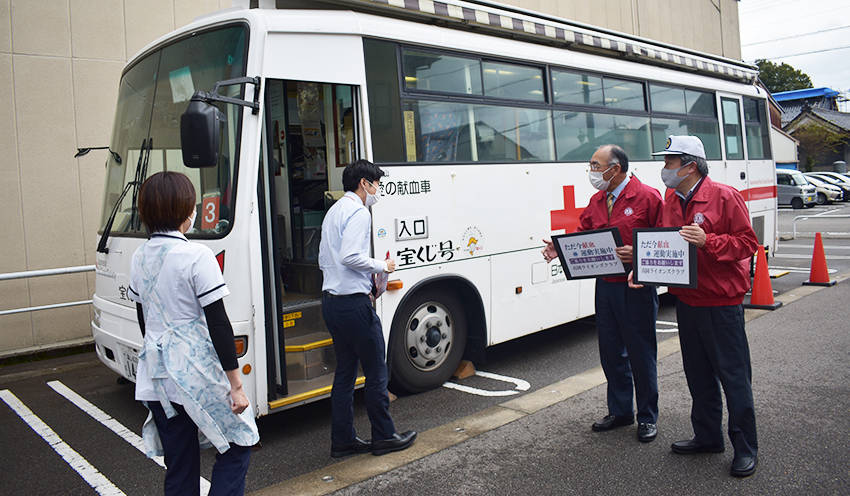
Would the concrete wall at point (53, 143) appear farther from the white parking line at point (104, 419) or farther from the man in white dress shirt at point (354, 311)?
the man in white dress shirt at point (354, 311)

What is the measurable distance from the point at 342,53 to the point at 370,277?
1.83 meters

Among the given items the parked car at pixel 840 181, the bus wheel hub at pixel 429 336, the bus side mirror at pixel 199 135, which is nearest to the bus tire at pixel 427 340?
the bus wheel hub at pixel 429 336

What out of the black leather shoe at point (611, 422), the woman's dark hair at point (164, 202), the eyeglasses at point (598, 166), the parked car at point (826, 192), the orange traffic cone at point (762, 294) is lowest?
the black leather shoe at point (611, 422)

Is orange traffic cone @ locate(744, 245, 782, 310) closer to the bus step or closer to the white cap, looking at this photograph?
the white cap

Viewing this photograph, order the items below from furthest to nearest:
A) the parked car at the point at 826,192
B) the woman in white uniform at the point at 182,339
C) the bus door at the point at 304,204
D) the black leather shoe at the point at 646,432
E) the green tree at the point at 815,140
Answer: the green tree at the point at 815,140, the parked car at the point at 826,192, the bus door at the point at 304,204, the black leather shoe at the point at 646,432, the woman in white uniform at the point at 182,339

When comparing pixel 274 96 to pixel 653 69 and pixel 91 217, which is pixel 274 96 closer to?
pixel 91 217

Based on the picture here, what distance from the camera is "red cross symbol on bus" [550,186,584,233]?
677 centimetres

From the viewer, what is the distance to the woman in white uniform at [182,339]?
8.70 feet

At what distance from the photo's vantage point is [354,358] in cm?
425

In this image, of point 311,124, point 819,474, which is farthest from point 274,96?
point 819,474

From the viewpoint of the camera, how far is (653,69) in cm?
823

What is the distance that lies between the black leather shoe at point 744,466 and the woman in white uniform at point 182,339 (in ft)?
9.09

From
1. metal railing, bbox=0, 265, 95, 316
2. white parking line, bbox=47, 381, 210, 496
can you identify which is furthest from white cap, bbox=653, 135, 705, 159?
metal railing, bbox=0, 265, 95, 316

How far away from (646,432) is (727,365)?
838 millimetres
